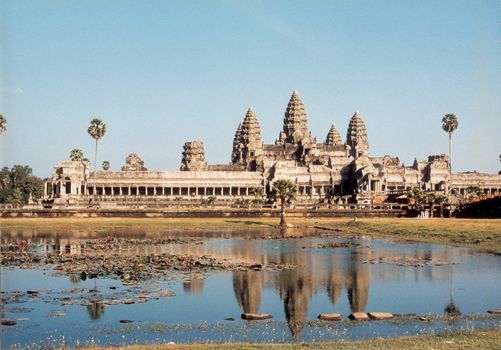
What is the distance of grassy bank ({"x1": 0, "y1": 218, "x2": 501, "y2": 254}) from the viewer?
51969mm

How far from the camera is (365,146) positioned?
174m

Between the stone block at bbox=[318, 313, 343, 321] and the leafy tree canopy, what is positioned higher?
the leafy tree canopy

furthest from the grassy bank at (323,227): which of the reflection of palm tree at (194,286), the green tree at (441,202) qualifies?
the reflection of palm tree at (194,286)

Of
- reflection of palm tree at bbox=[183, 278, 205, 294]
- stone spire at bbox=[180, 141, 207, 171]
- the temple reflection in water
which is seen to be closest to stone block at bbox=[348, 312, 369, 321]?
Answer: the temple reflection in water

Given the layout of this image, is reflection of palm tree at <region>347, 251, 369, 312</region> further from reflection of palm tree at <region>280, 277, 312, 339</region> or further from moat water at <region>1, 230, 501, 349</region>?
reflection of palm tree at <region>280, 277, 312, 339</region>

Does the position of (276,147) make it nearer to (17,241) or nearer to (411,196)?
(411,196)

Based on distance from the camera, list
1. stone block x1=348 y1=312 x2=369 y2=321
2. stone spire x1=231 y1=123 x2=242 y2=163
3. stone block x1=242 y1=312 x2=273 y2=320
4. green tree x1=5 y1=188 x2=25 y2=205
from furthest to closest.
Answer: stone spire x1=231 y1=123 x2=242 y2=163
green tree x1=5 y1=188 x2=25 y2=205
stone block x1=242 y1=312 x2=273 y2=320
stone block x1=348 y1=312 x2=369 y2=321

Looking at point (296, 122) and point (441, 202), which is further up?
point (296, 122)

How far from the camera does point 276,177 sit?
142250mm

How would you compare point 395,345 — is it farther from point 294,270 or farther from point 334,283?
point 294,270

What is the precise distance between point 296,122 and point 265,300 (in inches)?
5848

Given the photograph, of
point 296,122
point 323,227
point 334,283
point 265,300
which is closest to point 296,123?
point 296,122

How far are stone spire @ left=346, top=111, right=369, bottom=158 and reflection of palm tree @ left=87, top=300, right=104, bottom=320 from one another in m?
152

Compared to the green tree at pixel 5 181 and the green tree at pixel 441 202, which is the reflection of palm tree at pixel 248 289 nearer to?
the green tree at pixel 441 202
